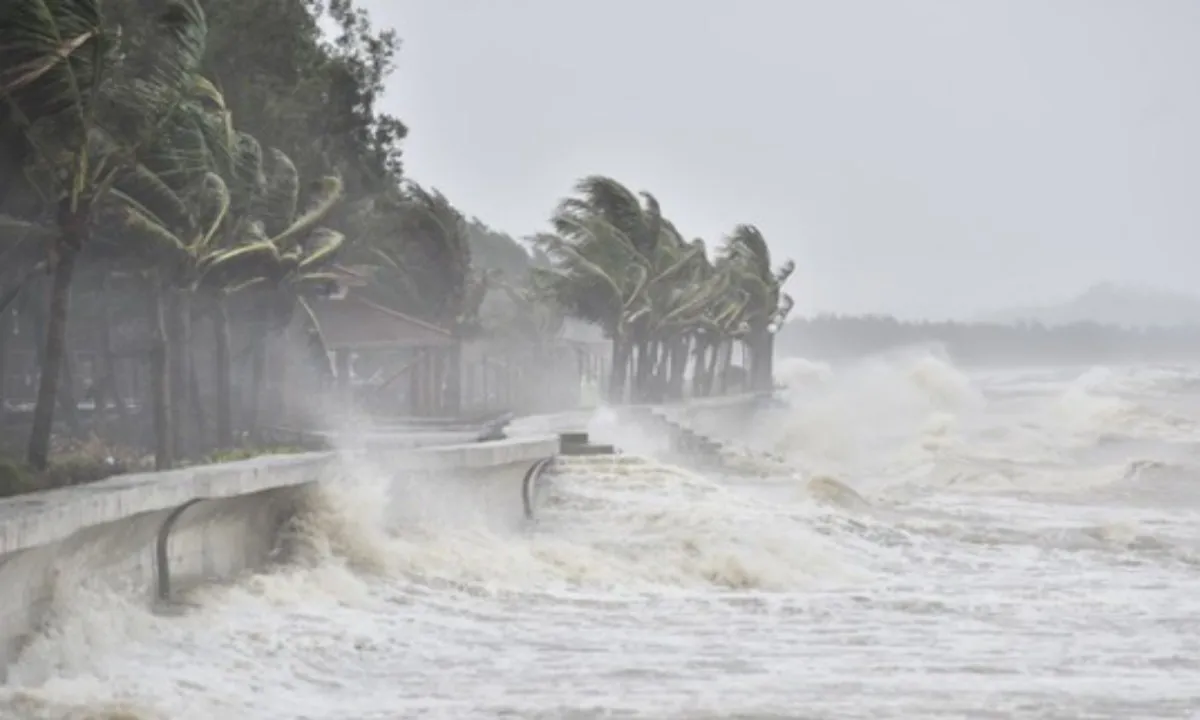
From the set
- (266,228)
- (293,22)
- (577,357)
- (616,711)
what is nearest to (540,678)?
(616,711)

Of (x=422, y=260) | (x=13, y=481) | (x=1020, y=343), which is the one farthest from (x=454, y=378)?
(x=1020, y=343)

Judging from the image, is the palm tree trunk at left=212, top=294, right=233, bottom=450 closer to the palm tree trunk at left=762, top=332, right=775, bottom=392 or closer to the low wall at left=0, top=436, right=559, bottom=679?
the low wall at left=0, top=436, right=559, bottom=679

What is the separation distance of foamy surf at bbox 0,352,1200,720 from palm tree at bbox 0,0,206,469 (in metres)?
3.28

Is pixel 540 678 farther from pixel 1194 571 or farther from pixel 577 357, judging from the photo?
pixel 577 357

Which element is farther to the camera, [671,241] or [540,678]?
[671,241]

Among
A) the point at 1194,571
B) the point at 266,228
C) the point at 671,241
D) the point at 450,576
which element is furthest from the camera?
the point at 671,241

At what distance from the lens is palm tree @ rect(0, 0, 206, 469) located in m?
16.2

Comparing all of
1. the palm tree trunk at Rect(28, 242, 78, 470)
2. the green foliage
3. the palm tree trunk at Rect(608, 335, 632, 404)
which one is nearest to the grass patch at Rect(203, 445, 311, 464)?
the palm tree trunk at Rect(28, 242, 78, 470)

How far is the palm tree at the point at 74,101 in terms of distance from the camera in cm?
1625

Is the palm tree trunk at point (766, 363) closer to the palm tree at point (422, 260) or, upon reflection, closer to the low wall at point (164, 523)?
the palm tree at point (422, 260)

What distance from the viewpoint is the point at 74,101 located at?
17.0m

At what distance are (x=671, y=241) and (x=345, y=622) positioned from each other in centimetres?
4710

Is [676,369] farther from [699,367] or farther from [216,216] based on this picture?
[216,216]

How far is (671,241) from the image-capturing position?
61.5m
